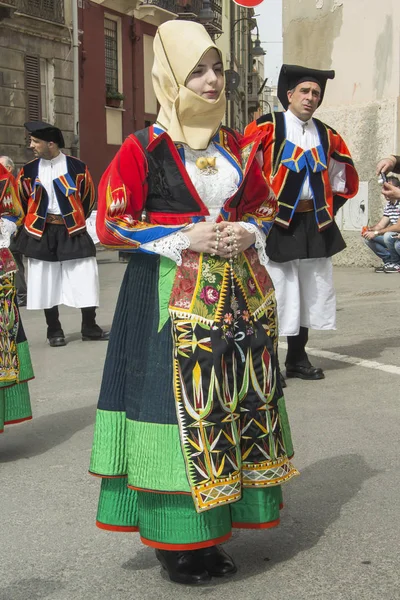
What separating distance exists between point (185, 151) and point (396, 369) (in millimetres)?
4054

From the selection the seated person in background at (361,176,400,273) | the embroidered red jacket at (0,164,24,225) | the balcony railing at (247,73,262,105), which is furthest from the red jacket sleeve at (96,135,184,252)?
the balcony railing at (247,73,262,105)

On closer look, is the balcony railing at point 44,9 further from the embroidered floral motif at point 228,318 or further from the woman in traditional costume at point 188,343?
the embroidered floral motif at point 228,318

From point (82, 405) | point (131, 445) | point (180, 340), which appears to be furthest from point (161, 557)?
point (82, 405)

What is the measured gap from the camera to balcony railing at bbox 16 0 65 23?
966 inches

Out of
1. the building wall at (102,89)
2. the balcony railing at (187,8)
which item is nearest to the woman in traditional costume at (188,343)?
the building wall at (102,89)

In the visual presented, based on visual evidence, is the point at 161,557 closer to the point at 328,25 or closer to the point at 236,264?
the point at 236,264

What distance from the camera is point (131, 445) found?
342cm

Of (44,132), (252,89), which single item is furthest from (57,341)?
(252,89)

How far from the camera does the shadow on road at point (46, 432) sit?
541cm

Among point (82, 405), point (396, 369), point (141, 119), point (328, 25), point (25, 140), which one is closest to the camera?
point (82, 405)

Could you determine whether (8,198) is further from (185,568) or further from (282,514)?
(185,568)

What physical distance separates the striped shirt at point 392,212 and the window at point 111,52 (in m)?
16.9

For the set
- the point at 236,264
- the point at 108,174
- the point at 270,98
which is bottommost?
the point at 236,264

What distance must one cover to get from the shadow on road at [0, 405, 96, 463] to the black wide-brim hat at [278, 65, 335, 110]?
246cm
